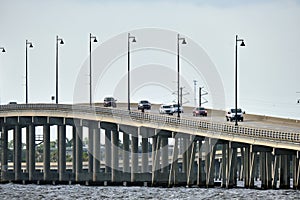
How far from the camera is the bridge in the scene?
14512 cm

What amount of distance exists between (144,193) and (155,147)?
30.6 meters

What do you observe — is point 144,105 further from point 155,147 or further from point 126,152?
point 155,147

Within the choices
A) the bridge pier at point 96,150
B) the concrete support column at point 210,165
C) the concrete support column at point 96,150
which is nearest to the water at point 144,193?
the concrete support column at point 210,165

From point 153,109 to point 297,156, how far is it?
65.4 m

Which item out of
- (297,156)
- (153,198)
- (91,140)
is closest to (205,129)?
(297,156)

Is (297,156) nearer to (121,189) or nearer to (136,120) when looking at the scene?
(121,189)

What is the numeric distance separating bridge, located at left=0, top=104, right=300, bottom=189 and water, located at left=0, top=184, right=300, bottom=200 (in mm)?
5398

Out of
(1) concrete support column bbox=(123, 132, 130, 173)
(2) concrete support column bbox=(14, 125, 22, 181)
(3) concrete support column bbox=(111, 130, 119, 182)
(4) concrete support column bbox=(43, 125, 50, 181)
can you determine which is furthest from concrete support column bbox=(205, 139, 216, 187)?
(2) concrete support column bbox=(14, 125, 22, 181)

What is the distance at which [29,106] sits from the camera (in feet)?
607

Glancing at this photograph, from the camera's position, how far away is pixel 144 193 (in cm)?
13538

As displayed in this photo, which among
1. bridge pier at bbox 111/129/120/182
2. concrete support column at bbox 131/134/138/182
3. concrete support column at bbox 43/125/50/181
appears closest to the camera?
concrete support column at bbox 131/134/138/182

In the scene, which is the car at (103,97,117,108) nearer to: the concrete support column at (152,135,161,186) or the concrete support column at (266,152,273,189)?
the concrete support column at (152,135,161,186)

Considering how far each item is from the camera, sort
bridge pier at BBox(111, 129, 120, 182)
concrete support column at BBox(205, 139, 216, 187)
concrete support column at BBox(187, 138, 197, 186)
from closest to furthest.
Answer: concrete support column at BBox(205, 139, 216, 187) → concrete support column at BBox(187, 138, 197, 186) → bridge pier at BBox(111, 129, 120, 182)

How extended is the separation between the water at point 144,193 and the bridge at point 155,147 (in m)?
5.40
